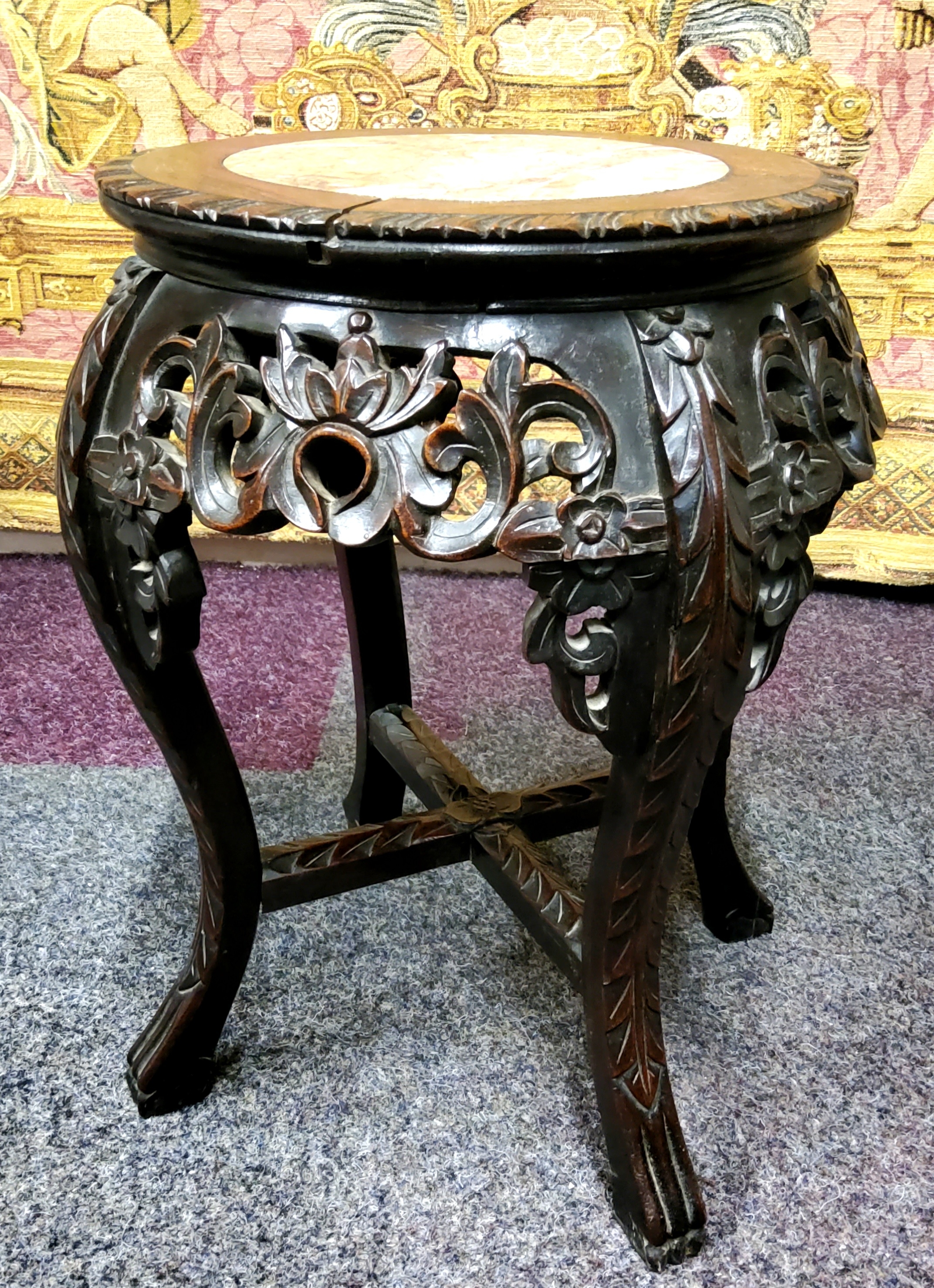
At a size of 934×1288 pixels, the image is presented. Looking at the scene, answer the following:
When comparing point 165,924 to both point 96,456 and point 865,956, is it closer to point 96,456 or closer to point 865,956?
point 96,456

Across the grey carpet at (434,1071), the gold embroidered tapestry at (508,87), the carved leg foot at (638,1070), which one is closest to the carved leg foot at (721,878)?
the grey carpet at (434,1071)

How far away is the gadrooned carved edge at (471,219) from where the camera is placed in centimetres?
64

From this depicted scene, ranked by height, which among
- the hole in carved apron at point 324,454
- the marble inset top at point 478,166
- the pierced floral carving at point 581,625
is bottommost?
the pierced floral carving at point 581,625

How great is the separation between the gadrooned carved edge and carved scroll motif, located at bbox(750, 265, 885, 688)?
0.08 metres

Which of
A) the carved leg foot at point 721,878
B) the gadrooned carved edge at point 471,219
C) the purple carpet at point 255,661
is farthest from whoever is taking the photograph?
the purple carpet at point 255,661

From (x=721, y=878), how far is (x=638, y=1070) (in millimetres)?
323

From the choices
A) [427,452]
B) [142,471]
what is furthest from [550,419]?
[142,471]

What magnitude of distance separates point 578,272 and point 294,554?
1.44 m

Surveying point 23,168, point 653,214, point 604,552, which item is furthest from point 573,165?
point 23,168

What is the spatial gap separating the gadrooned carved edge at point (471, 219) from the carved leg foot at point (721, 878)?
603 millimetres

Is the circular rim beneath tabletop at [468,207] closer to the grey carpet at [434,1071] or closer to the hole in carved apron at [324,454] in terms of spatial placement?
the hole in carved apron at [324,454]

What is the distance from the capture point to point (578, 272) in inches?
25.8

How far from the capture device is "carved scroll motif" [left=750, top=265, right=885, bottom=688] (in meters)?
0.71

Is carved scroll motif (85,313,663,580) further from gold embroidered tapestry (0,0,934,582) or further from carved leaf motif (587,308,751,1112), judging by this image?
gold embroidered tapestry (0,0,934,582)
